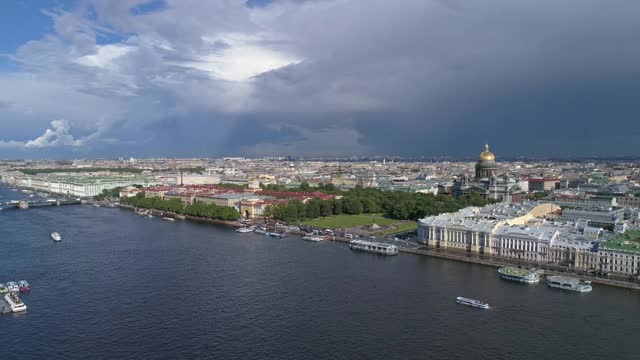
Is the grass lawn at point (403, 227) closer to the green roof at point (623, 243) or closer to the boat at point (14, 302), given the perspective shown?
the green roof at point (623, 243)

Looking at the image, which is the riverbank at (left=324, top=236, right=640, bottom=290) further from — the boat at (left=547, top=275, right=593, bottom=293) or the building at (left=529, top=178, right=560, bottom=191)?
the building at (left=529, top=178, right=560, bottom=191)

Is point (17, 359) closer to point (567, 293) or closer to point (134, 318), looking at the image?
point (134, 318)

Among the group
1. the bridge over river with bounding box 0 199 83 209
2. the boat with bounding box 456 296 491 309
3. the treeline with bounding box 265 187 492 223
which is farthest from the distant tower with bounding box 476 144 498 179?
the bridge over river with bounding box 0 199 83 209

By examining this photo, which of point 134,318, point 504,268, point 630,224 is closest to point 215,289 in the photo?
point 134,318

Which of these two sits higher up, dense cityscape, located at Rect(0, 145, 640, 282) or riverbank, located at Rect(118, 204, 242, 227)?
dense cityscape, located at Rect(0, 145, 640, 282)

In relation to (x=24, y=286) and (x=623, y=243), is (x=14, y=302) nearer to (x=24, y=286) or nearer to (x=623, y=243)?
(x=24, y=286)
